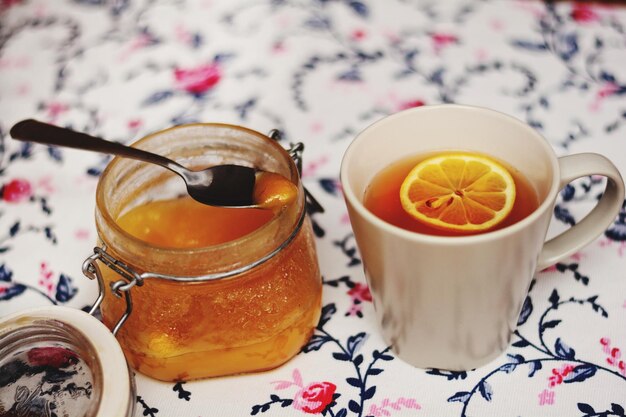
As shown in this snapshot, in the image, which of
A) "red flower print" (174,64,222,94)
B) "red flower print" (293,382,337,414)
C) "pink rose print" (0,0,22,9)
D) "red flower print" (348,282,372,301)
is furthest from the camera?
"pink rose print" (0,0,22,9)

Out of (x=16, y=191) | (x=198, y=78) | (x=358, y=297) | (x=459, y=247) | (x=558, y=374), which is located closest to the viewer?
(x=459, y=247)

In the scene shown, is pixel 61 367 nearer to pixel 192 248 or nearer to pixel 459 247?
pixel 192 248

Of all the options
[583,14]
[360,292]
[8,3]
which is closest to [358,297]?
[360,292]

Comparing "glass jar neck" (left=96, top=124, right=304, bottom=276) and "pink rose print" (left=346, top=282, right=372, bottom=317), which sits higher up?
"glass jar neck" (left=96, top=124, right=304, bottom=276)

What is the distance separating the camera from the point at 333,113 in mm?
1004

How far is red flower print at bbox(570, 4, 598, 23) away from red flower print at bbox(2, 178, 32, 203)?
35.4 inches

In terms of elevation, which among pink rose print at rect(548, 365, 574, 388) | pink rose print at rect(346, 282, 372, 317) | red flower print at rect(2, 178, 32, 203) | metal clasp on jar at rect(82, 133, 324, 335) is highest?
metal clasp on jar at rect(82, 133, 324, 335)

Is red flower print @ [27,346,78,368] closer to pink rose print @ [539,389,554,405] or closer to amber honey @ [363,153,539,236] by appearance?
amber honey @ [363,153,539,236]

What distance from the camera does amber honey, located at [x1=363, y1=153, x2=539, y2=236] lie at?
2.09 feet

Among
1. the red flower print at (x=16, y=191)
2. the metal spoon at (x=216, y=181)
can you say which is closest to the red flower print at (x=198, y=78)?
the red flower print at (x=16, y=191)

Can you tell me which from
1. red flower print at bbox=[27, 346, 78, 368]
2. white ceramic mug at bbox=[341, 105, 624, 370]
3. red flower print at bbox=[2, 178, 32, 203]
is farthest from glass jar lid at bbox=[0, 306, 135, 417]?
red flower print at bbox=[2, 178, 32, 203]

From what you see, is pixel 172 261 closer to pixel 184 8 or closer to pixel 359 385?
pixel 359 385

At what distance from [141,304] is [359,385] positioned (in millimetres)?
227

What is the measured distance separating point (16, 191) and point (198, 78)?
33 cm
